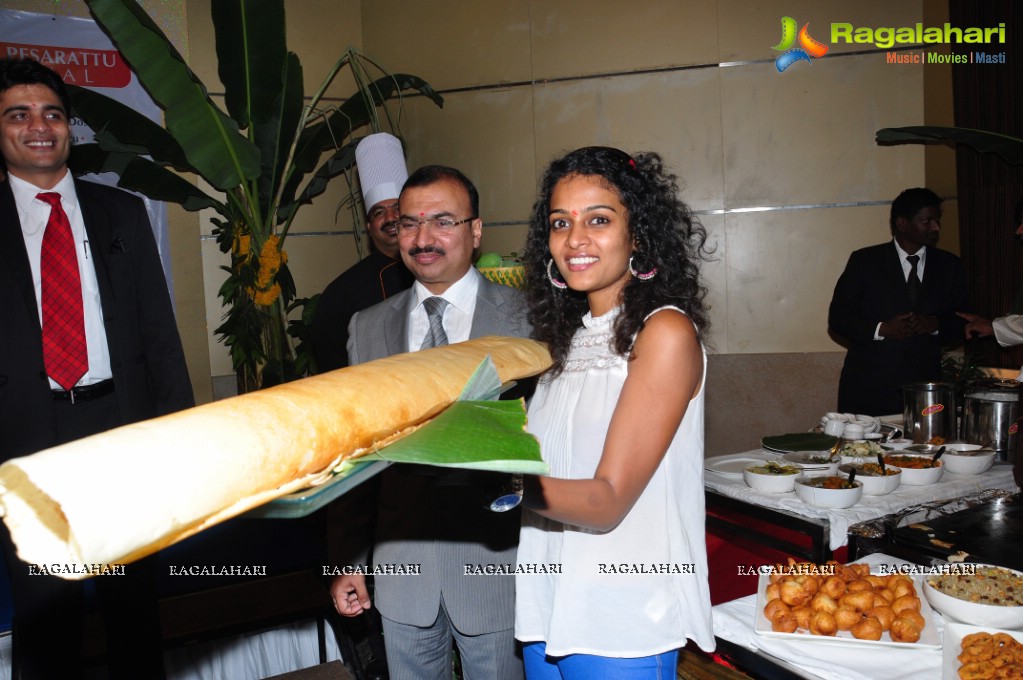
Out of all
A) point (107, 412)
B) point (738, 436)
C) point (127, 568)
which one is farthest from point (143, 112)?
point (738, 436)

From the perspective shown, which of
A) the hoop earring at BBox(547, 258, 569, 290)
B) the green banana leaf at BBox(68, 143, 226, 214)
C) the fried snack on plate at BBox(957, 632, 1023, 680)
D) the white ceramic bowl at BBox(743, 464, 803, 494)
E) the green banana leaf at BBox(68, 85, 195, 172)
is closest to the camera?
the fried snack on plate at BBox(957, 632, 1023, 680)

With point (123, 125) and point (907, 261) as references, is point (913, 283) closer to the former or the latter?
point (907, 261)

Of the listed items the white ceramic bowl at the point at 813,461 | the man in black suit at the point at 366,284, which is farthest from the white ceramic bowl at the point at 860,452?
the man in black suit at the point at 366,284

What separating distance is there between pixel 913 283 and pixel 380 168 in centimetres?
327

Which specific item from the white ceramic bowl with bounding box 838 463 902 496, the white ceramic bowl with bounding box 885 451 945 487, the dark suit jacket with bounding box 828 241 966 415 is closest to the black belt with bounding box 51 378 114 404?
the white ceramic bowl with bounding box 838 463 902 496

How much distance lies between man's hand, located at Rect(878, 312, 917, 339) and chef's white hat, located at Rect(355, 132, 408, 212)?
9.63 feet

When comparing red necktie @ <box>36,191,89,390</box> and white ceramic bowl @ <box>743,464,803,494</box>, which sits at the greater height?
red necktie @ <box>36,191,89,390</box>

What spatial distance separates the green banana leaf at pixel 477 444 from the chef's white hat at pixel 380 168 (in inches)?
125

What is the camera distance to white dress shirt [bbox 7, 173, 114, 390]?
2.24 m

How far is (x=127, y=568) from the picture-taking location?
7.22 ft

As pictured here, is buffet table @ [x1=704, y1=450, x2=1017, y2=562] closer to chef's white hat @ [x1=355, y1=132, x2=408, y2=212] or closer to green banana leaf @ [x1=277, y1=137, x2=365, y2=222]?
chef's white hat @ [x1=355, y1=132, x2=408, y2=212]

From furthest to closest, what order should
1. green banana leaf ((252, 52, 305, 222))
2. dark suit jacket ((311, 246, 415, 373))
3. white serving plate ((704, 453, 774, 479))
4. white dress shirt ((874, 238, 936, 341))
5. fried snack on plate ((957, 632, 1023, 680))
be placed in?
green banana leaf ((252, 52, 305, 222)) → white dress shirt ((874, 238, 936, 341)) → dark suit jacket ((311, 246, 415, 373)) → white serving plate ((704, 453, 774, 479)) → fried snack on plate ((957, 632, 1023, 680))

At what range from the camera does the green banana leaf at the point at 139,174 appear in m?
4.41

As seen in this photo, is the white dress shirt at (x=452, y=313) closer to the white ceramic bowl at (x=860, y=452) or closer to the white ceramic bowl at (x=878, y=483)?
the white ceramic bowl at (x=878, y=483)
